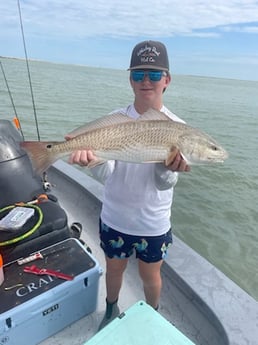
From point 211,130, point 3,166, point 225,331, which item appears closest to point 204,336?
point 225,331

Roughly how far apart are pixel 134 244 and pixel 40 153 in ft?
2.71

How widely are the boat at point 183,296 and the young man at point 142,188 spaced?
51 centimetres

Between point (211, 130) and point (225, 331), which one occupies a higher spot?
point (225, 331)

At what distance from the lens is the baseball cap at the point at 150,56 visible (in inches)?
77.3

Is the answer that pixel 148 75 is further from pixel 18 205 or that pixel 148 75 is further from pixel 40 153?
pixel 18 205

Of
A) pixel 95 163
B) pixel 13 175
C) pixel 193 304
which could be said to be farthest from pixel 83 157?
pixel 193 304

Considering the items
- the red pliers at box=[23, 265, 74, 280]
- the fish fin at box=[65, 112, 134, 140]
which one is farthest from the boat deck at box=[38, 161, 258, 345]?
the fish fin at box=[65, 112, 134, 140]

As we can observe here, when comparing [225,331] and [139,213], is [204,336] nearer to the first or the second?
[225,331]

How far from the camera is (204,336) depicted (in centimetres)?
240

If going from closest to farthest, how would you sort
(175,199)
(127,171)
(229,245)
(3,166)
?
1. (127,171)
2. (3,166)
3. (229,245)
4. (175,199)

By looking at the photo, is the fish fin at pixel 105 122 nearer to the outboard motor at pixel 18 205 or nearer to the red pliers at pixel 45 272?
the outboard motor at pixel 18 205

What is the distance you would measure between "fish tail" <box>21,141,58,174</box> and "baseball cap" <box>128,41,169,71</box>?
2.30 feet

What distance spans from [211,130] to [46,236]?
12075 mm

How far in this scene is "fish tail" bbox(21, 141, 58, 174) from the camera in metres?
1.95
